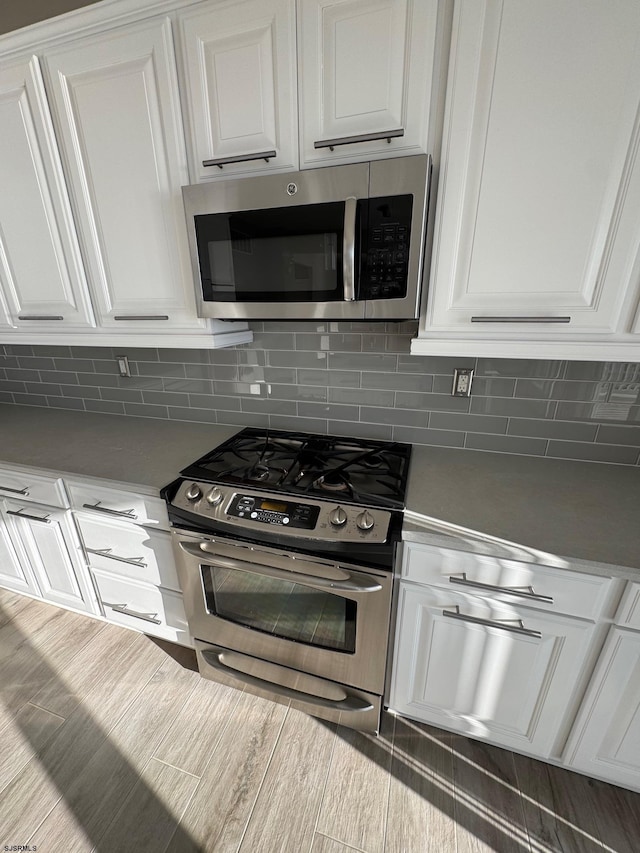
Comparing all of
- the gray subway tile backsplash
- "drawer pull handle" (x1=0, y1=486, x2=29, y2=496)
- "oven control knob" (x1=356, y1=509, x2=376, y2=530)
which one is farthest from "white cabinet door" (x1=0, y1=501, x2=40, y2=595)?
"oven control knob" (x1=356, y1=509, x2=376, y2=530)

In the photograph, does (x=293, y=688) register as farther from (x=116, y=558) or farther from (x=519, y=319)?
(x=519, y=319)

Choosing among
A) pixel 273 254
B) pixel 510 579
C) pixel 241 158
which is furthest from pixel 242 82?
pixel 510 579

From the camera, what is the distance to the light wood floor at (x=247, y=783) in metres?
1.15

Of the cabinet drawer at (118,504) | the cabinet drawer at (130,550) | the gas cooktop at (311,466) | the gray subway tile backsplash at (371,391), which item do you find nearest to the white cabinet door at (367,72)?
the gray subway tile backsplash at (371,391)

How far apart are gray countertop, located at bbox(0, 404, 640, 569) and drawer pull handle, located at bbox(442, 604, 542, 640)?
0.25 metres

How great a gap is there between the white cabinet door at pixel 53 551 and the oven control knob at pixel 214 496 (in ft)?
2.55

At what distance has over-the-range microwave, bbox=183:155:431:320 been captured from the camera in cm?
101

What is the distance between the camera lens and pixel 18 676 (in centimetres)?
165

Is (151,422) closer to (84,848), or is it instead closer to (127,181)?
(127,181)

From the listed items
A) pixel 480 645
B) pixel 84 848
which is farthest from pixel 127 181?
pixel 84 848

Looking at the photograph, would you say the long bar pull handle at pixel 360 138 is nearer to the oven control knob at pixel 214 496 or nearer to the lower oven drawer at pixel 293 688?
the oven control knob at pixel 214 496

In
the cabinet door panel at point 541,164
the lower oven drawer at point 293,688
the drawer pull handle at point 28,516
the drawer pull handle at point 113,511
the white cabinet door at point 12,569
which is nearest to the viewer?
the cabinet door panel at point 541,164

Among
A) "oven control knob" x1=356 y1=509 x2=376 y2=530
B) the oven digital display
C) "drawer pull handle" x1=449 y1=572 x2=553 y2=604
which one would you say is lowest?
"drawer pull handle" x1=449 y1=572 x2=553 y2=604

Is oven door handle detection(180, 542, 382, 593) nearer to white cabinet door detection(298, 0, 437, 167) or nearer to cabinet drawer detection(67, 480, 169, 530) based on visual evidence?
cabinet drawer detection(67, 480, 169, 530)
